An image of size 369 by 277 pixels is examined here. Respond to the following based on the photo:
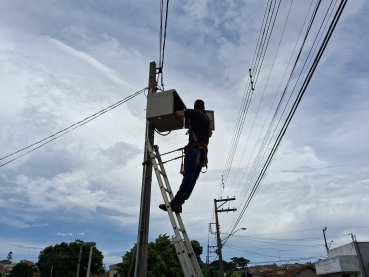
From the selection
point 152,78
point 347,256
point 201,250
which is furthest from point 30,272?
point 152,78

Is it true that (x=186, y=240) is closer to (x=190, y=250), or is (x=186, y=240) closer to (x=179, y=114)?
(x=190, y=250)

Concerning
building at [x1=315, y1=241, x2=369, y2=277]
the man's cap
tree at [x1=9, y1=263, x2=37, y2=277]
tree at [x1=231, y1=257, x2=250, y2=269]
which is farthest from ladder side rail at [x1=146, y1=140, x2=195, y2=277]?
tree at [x1=231, y1=257, x2=250, y2=269]

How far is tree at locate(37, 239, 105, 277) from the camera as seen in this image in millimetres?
44625

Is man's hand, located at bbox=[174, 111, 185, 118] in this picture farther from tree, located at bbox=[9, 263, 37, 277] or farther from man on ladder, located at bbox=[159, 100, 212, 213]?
tree, located at bbox=[9, 263, 37, 277]

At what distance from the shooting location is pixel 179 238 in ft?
13.2

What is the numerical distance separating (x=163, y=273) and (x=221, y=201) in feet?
32.6

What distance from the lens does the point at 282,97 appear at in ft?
25.0

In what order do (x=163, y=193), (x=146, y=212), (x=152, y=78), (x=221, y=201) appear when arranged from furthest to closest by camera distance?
(x=221, y=201)
(x=152, y=78)
(x=146, y=212)
(x=163, y=193)

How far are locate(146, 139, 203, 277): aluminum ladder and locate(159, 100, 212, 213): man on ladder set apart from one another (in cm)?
20

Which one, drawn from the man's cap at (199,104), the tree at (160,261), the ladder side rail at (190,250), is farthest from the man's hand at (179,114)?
the tree at (160,261)

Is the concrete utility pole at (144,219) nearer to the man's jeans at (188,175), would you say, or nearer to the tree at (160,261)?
the man's jeans at (188,175)

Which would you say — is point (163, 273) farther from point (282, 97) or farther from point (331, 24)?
point (331, 24)

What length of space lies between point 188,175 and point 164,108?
56.9 inches

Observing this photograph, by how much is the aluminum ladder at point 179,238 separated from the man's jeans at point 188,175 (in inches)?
8.4
